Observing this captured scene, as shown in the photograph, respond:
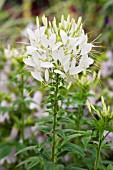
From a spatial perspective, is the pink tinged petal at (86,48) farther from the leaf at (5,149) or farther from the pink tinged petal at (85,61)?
the leaf at (5,149)

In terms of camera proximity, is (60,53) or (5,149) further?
(5,149)

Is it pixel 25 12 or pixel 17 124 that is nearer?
pixel 17 124

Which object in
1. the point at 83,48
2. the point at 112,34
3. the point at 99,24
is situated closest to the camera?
the point at 83,48

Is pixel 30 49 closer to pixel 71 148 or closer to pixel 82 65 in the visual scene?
pixel 82 65

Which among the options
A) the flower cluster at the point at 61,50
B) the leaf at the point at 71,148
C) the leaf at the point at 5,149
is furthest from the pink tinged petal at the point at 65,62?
the leaf at the point at 5,149

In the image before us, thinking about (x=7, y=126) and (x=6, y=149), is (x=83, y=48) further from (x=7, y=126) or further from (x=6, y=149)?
(x=7, y=126)

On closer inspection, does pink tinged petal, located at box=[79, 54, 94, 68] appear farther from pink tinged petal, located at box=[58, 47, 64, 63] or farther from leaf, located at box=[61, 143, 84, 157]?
leaf, located at box=[61, 143, 84, 157]

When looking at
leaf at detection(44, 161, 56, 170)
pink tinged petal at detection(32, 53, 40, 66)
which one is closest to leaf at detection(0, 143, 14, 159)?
leaf at detection(44, 161, 56, 170)

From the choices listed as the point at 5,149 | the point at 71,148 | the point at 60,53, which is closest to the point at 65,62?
the point at 60,53

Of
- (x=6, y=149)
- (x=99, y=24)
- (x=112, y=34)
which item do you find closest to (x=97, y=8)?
(x=99, y=24)

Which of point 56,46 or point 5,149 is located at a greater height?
point 56,46
